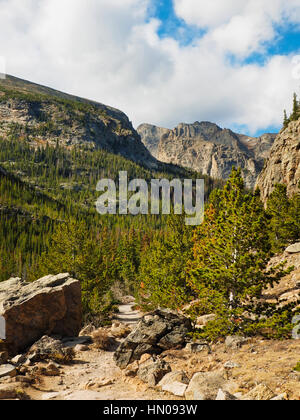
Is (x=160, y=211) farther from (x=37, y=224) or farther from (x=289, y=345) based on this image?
(x=289, y=345)

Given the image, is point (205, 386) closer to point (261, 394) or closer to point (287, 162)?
point (261, 394)

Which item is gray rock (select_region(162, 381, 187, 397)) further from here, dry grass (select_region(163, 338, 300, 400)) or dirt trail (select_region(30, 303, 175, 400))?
dry grass (select_region(163, 338, 300, 400))

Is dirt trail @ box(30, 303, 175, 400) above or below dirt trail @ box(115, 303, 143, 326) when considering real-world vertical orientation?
above

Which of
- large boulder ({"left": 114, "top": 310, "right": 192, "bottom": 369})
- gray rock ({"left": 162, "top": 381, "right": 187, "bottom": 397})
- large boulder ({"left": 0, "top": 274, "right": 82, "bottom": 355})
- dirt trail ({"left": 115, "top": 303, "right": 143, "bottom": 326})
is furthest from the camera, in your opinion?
dirt trail ({"left": 115, "top": 303, "right": 143, "bottom": 326})

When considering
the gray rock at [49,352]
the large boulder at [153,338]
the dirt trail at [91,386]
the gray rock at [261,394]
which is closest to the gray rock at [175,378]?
the dirt trail at [91,386]

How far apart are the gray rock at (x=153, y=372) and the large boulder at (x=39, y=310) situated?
32.2 feet

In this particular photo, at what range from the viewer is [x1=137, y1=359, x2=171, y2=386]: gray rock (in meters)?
9.75

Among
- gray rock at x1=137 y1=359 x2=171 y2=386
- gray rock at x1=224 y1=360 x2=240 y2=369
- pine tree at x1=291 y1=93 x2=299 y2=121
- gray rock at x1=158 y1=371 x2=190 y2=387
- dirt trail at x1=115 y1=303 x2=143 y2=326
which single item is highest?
pine tree at x1=291 y1=93 x2=299 y2=121

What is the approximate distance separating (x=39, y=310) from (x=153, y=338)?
8.67 m

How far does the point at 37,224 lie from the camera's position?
11094cm

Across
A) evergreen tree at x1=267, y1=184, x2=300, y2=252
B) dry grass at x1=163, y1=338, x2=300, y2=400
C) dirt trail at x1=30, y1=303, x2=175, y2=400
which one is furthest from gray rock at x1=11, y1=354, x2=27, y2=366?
evergreen tree at x1=267, y1=184, x2=300, y2=252

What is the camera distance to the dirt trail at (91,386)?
893 cm

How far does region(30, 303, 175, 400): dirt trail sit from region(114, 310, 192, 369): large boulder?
0.84 meters

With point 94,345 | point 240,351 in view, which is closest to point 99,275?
point 94,345
